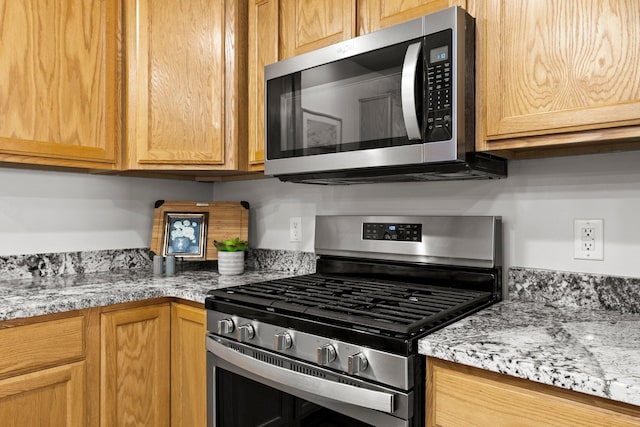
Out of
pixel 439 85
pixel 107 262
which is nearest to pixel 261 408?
pixel 439 85

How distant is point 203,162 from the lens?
1806 millimetres

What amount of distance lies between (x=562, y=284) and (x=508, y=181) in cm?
36

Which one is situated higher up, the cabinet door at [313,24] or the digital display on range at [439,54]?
the cabinet door at [313,24]

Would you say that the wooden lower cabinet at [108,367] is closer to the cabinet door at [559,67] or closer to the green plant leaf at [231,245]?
the green plant leaf at [231,245]

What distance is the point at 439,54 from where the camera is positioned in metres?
1.20

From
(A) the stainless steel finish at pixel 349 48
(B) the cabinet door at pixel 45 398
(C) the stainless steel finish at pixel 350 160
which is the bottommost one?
(B) the cabinet door at pixel 45 398

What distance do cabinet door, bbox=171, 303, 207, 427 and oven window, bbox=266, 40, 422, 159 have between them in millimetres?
656

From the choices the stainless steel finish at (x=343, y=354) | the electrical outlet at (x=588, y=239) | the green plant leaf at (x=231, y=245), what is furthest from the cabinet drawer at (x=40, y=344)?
the electrical outlet at (x=588, y=239)

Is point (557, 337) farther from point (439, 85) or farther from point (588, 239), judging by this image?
point (439, 85)

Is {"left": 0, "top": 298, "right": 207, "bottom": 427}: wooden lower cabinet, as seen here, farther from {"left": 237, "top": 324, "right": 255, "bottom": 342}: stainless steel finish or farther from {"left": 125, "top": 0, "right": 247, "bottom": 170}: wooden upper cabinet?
{"left": 125, "top": 0, "right": 247, "bottom": 170}: wooden upper cabinet

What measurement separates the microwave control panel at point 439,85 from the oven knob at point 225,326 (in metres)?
0.80

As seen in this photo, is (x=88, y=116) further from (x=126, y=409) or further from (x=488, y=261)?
(x=488, y=261)

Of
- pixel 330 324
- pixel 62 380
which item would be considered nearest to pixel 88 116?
pixel 62 380

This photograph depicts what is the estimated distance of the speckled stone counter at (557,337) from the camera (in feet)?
2.63
